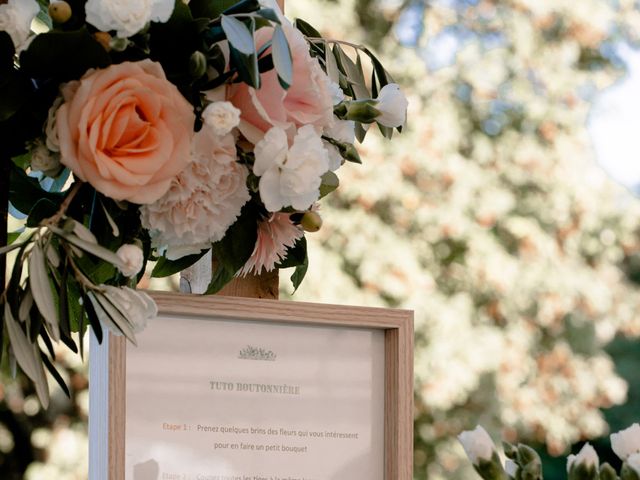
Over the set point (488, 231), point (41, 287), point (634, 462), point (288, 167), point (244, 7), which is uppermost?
point (488, 231)

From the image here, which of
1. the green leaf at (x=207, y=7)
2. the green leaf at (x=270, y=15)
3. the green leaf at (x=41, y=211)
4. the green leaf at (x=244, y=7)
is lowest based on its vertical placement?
the green leaf at (x=41, y=211)

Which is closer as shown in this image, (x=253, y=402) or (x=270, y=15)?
(x=270, y=15)

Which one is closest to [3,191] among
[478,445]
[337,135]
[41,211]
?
[41,211]

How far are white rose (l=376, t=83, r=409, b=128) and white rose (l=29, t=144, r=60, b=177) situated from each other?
0.26 meters

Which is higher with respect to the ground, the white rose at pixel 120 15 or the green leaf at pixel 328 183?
the white rose at pixel 120 15

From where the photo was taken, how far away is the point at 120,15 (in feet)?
2.58

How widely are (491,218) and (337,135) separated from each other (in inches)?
143

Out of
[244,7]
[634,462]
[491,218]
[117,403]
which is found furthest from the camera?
[491,218]

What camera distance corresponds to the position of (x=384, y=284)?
14.1 feet

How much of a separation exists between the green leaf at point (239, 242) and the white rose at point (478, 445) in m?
0.24

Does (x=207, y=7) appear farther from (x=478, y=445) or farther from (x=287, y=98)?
(x=478, y=445)

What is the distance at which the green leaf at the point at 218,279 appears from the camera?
0.98m

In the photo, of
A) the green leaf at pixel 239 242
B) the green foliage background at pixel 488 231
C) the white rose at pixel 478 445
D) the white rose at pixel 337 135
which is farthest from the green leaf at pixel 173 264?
the green foliage background at pixel 488 231

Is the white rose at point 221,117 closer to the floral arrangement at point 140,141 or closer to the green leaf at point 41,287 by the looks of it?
the floral arrangement at point 140,141
